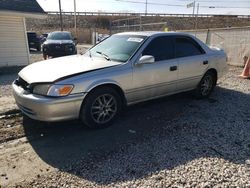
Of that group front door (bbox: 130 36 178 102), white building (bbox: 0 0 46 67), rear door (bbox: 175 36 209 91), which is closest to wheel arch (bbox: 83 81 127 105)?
front door (bbox: 130 36 178 102)

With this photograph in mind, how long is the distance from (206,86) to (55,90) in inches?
158

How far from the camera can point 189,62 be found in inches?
230

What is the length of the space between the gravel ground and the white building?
864cm

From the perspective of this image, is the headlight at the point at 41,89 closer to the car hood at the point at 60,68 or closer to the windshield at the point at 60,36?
the car hood at the point at 60,68

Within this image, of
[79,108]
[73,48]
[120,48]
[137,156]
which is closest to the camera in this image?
[137,156]

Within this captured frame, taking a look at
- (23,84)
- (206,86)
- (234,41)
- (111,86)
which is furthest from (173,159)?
(234,41)

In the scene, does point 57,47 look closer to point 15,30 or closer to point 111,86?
point 15,30

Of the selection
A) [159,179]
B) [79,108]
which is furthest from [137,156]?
[79,108]

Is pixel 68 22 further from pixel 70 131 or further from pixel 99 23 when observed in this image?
pixel 70 131

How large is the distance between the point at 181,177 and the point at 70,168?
1.42 m

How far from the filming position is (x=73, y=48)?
15375mm

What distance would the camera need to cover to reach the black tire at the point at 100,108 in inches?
171

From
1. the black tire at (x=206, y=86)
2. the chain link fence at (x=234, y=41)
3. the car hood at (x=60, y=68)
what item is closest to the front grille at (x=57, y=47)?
the chain link fence at (x=234, y=41)

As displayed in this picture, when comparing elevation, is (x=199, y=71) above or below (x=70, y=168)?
above
